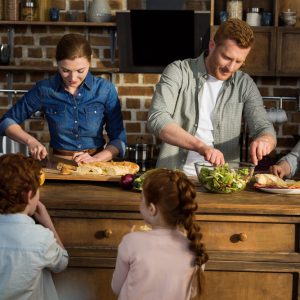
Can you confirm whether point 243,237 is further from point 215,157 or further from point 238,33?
point 238,33

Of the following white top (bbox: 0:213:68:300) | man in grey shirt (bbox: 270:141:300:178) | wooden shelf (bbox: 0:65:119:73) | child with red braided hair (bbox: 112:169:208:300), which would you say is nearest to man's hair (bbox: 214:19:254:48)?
man in grey shirt (bbox: 270:141:300:178)

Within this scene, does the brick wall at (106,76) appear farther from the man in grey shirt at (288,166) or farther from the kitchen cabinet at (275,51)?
the man in grey shirt at (288,166)

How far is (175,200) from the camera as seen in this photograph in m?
2.05

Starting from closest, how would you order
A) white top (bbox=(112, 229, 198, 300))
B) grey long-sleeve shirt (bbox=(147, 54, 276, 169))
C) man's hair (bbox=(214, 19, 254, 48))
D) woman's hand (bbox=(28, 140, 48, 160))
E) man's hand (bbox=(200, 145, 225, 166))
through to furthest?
white top (bbox=(112, 229, 198, 300)) → man's hand (bbox=(200, 145, 225, 166)) → man's hair (bbox=(214, 19, 254, 48)) → woman's hand (bbox=(28, 140, 48, 160)) → grey long-sleeve shirt (bbox=(147, 54, 276, 169))

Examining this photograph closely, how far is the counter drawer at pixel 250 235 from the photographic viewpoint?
2580mm

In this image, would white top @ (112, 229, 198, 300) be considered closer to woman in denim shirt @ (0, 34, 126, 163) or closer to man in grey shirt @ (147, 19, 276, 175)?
man in grey shirt @ (147, 19, 276, 175)

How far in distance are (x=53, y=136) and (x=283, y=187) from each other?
1.29 meters

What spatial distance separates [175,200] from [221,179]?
706 millimetres

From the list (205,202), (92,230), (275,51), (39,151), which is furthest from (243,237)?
(275,51)

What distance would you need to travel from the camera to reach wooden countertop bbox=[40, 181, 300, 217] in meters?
2.55

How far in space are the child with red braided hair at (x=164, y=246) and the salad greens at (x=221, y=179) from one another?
66 centimetres

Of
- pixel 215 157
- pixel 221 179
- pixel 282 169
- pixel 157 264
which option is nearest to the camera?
pixel 157 264

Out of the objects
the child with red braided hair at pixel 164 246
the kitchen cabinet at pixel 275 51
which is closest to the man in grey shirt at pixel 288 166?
the child with red braided hair at pixel 164 246

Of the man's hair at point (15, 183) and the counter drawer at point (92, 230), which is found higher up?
the man's hair at point (15, 183)
